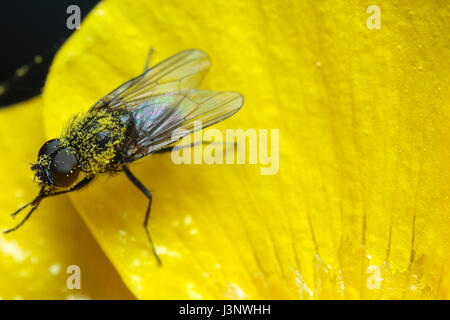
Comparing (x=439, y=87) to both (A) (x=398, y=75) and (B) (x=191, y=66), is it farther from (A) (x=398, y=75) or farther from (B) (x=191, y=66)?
(B) (x=191, y=66)

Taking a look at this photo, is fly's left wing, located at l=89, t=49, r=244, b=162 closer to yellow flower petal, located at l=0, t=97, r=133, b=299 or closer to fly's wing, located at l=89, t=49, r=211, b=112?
Result: fly's wing, located at l=89, t=49, r=211, b=112

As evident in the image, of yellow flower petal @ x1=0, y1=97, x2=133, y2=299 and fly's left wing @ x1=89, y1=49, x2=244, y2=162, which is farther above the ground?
fly's left wing @ x1=89, y1=49, x2=244, y2=162

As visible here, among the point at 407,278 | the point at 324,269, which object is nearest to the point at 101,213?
→ the point at 324,269

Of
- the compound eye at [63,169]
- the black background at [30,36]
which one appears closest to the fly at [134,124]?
the compound eye at [63,169]

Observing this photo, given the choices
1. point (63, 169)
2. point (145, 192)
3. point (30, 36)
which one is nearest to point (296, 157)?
point (145, 192)

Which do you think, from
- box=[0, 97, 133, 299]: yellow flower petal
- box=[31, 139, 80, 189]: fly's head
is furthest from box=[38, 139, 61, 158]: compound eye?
box=[0, 97, 133, 299]: yellow flower petal

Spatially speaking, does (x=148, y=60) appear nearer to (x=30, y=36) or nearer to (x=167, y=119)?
(x=167, y=119)

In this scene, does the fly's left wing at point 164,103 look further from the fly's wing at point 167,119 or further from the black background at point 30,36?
the black background at point 30,36
